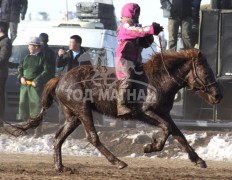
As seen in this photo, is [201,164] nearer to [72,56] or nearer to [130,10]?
[130,10]

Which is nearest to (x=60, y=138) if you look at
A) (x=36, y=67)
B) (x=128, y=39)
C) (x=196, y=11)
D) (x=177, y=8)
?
(x=128, y=39)

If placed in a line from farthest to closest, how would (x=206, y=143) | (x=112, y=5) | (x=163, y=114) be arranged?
1. (x=112, y=5)
2. (x=206, y=143)
3. (x=163, y=114)

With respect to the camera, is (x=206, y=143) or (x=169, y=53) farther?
(x=206, y=143)

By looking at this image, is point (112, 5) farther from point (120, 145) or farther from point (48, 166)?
point (48, 166)

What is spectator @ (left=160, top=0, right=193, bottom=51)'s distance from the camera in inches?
797

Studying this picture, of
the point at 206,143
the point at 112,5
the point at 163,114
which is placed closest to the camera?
the point at 163,114

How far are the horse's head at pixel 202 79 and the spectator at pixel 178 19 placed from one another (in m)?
5.44

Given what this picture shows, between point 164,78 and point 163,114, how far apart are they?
22.8 inches

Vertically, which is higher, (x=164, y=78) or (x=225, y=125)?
(x=164, y=78)

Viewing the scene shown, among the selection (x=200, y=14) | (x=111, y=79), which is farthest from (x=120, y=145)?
(x=111, y=79)

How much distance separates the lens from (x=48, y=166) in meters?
15.3

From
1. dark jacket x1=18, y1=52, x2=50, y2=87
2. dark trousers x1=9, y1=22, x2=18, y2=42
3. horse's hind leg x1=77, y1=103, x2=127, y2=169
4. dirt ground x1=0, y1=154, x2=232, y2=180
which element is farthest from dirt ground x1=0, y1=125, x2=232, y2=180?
dark trousers x1=9, y1=22, x2=18, y2=42

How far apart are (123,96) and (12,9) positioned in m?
8.98

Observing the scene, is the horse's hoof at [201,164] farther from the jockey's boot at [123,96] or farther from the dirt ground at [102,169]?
the jockey's boot at [123,96]
